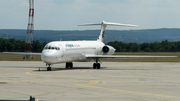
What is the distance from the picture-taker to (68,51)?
32406mm

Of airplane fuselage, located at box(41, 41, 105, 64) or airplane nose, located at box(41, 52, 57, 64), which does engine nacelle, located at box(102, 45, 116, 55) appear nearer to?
airplane fuselage, located at box(41, 41, 105, 64)

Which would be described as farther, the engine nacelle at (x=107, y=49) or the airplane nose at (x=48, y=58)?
the engine nacelle at (x=107, y=49)

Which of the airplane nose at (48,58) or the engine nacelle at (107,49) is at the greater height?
the engine nacelle at (107,49)

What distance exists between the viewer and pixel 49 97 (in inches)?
522

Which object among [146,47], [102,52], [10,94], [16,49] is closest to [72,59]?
[102,52]

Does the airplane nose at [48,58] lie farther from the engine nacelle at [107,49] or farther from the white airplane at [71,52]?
the engine nacelle at [107,49]

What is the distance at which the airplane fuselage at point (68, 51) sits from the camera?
1166 inches

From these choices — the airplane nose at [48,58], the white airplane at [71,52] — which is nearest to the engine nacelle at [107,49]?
the white airplane at [71,52]

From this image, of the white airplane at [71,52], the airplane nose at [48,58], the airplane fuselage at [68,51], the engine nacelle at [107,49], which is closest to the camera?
the airplane nose at [48,58]

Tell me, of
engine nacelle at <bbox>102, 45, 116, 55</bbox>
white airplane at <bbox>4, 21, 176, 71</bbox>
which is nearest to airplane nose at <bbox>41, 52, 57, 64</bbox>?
white airplane at <bbox>4, 21, 176, 71</bbox>

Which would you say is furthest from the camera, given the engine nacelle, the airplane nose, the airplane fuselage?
the engine nacelle

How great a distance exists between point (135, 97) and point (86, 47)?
2320 centimetres

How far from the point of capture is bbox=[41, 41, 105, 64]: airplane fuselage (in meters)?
29.6

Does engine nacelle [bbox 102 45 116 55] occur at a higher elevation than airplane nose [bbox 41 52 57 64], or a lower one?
higher
